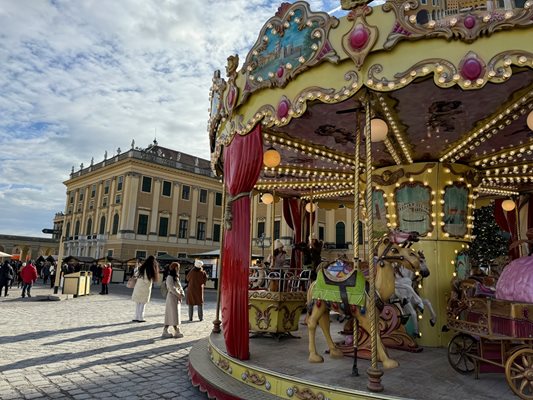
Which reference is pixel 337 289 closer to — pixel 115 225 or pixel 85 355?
pixel 85 355

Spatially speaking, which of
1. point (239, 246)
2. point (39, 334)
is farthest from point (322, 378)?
point (39, 334)

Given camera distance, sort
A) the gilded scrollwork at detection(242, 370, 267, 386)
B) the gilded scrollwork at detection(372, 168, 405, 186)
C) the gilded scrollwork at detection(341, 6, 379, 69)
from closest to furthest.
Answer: the gilded scrollwork at detection(341, 6, 379, 69), the gilded scrollwork at detection(242, 370, 267, 386), the gilded scrollwork at detection(372, 168, 405, 186)

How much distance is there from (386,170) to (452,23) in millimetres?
3889

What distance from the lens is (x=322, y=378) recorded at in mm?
4273

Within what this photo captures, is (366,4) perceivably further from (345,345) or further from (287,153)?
(345,345)

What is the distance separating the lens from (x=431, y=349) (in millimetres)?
6184

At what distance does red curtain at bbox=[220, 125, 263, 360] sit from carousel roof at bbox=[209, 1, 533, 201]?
1.03 ft

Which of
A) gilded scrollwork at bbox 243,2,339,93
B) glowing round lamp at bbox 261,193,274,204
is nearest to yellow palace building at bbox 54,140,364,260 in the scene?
glowing round lamp at bbox 261,193,274,204

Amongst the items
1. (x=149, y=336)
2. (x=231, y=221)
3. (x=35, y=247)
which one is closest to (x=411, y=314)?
(x=231, y=221)

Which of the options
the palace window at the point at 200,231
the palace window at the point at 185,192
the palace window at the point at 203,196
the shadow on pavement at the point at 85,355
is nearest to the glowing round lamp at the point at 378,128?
the shadow on pavement at the point at 85,355

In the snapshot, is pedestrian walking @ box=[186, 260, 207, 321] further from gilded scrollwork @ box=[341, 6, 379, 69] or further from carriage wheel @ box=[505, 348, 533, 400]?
carriage wheel @ box=[505, 348, 533, 400]

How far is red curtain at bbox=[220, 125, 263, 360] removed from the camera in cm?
498

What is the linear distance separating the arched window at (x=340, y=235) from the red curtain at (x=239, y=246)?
30292mm

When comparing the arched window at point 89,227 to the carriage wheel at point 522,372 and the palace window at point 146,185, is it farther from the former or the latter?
the carriage wheel at point 522,372
